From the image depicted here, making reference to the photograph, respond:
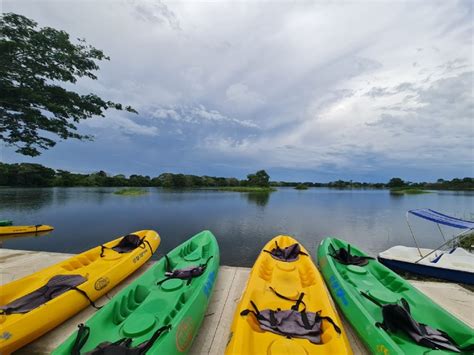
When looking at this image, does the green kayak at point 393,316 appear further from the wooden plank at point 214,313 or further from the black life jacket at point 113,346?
the black life jacket at point 113,346

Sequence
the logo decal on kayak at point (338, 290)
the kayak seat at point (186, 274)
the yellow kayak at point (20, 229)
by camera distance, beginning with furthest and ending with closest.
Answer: the yellow kayak at point (20, 229)
the kayak seat at point (186, 274)
the logo decal on kayak at point (338, 290)

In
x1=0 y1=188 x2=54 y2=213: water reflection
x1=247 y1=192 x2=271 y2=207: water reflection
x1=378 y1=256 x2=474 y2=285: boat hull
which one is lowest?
x1=0 y1=188 x2=54 y2=213: water reflection

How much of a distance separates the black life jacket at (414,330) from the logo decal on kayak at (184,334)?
2202 mm

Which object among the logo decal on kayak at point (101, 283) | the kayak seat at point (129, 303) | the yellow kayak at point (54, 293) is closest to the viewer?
the yellow kayak at point (54, 293)

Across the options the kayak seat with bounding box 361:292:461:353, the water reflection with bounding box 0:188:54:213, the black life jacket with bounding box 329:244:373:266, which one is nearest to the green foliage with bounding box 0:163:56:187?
the water reflection with bounding box 0:188:54:213

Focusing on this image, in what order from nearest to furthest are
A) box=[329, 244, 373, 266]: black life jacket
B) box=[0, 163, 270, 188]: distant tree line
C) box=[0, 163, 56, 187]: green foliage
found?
box=[329, 244, 373, 266]: black life jacket
box=[0, 163, 56, 187]: green foliage
box=[0, 163, 270, 188]: distant tree line

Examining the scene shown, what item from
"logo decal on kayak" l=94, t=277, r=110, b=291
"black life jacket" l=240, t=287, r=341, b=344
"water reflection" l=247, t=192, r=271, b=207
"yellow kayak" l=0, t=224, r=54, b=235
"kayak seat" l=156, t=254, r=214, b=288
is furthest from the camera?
"water reflection" l=247, t=192, r=271, b=207

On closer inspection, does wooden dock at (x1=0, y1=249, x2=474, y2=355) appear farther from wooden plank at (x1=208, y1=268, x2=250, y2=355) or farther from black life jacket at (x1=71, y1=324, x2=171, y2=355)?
black life jacket at (x1=71, y1=324, x2=171, y2=355)

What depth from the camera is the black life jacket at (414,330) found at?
229 cm

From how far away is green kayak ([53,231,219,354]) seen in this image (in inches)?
81.1

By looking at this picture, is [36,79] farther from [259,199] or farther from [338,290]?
[259,199]

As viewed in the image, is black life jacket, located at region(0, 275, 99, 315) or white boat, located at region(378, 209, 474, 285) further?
white boat, located at region(378, 209, 474, 285)

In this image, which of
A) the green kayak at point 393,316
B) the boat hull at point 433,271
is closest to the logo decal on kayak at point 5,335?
the green kayak at point 393,316

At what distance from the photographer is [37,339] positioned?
254 centimetres
